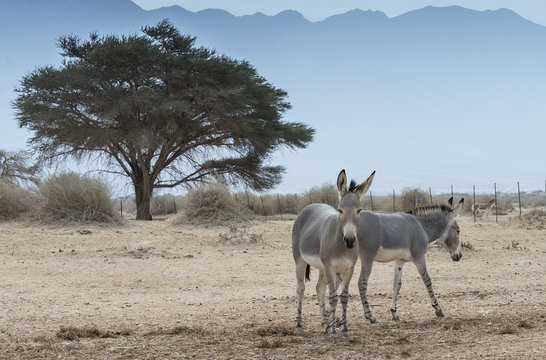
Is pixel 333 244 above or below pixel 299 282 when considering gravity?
above

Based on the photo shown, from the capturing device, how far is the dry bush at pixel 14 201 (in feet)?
88.4

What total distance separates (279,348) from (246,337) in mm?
722

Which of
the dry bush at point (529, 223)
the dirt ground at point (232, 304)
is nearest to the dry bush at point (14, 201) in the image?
the dirt ground at point (232, 304)

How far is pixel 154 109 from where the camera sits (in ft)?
97.8

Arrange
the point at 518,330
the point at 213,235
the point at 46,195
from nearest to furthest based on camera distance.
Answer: the point at 518,330 → the point at 213,235 → the point at 46,195

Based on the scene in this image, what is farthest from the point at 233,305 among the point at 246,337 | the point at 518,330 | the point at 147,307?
the point at 518,330

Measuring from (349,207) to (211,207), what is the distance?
19.9 metres

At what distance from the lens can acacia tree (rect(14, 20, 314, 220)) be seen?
102 feet

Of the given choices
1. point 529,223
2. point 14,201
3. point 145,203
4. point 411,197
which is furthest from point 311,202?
point 14,201

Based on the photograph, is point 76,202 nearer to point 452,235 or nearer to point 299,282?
point 452,235

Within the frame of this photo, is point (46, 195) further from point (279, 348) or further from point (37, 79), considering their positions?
point (279, 348)

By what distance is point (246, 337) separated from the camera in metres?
7.61

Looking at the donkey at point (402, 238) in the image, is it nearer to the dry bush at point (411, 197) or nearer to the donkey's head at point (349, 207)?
the donkey's head at point (349, 207)

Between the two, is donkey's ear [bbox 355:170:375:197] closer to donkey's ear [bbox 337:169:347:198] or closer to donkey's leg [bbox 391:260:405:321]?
donkey's ear [bbox 337:169:347:198]
